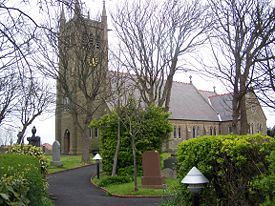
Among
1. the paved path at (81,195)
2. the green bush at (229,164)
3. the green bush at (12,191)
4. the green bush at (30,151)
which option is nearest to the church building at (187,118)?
the paved path at (81,195)

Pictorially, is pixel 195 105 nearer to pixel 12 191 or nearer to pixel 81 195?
pixel 81 195

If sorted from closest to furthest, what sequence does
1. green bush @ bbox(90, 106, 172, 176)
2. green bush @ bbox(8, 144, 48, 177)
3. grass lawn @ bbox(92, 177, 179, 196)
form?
1. green bush @ bbox(8, 144, 48, 177)
2. grass lawn @ bbox(92, 177, 179, 196)
3. green bush @ bbox(90, 106, 172, 176)

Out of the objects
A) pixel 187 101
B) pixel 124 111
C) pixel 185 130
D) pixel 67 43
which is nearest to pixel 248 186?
pixel 67 43

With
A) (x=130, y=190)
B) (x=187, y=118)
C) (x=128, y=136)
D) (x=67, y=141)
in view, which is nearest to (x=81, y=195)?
(x=130, y=190)

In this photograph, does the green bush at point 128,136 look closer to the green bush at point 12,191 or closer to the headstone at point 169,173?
the headstone at point 169,173

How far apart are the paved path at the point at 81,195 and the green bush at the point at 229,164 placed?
5275mm

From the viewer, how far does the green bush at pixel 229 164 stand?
800 centimetres

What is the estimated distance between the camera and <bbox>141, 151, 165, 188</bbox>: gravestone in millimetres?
18891

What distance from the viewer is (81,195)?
Answer: 17516 mm

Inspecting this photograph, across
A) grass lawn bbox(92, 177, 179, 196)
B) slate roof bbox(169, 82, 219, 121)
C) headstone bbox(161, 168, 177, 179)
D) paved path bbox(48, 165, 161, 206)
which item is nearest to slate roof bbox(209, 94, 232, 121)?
slate roof bbox(169, 82, 219, 121)

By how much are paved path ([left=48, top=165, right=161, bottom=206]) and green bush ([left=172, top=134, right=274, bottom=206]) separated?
17.3 feet

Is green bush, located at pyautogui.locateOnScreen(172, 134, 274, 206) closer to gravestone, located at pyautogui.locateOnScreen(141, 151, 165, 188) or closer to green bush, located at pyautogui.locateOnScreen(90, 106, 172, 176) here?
gravestone, located at pyautogui.locateOnScreen(141, 151, 165, 188)

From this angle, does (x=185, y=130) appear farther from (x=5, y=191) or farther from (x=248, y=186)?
(x=5, y=191)

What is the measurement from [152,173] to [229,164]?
35.5 feet
